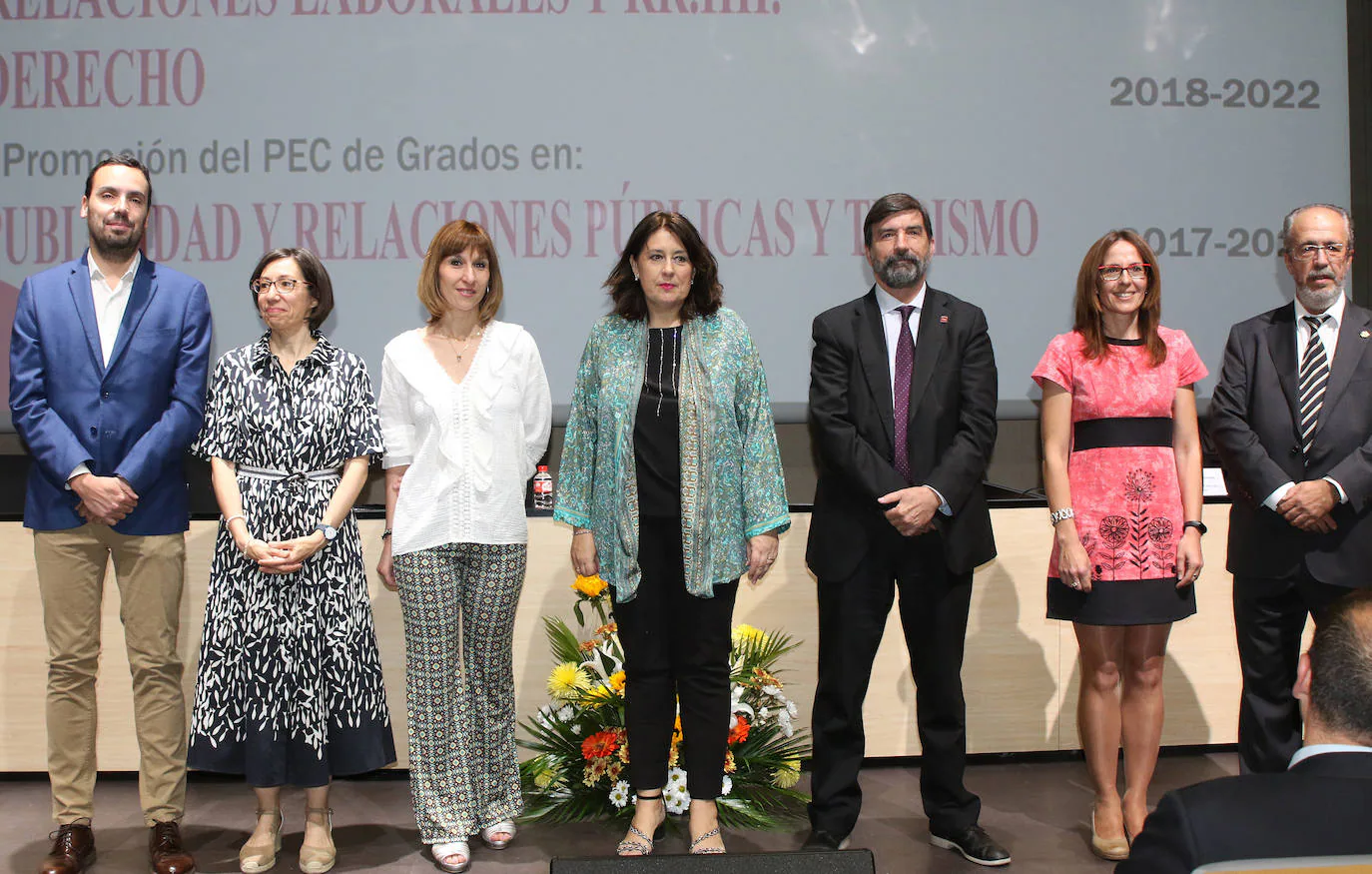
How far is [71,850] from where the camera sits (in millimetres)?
2826

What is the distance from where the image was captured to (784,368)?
4652 mm

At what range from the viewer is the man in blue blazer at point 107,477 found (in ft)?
9.33

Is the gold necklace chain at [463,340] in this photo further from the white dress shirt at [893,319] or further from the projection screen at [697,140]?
the projection screen at [697,140]

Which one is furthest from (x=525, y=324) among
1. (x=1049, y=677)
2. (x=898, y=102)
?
(x=1049, y=677)

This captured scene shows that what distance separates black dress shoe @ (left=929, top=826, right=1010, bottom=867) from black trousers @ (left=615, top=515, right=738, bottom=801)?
66 cm

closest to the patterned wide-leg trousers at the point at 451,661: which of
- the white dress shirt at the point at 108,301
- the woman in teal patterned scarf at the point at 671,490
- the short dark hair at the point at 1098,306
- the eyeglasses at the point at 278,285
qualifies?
the woman in teal patterned scarf at the point at 671,490

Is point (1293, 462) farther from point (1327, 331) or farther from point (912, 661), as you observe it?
point (912, 661)

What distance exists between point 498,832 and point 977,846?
1.22 metres

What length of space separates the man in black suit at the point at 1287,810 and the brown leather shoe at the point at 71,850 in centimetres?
262

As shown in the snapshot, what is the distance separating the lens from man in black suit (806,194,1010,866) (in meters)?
2.81

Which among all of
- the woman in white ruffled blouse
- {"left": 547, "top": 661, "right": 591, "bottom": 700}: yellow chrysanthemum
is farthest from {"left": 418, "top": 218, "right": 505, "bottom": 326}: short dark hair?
{"left": 547, "top": 661, "right": 591, "bottom": 700}: yellow chrysanthemum

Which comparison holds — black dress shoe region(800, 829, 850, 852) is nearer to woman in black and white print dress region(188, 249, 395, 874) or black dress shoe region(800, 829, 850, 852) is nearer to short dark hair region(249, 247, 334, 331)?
woman in black and white print dress region(188, 249, 395, 874)

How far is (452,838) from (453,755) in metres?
0.20

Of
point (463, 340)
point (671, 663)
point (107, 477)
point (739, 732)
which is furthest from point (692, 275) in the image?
point (107, 477)
